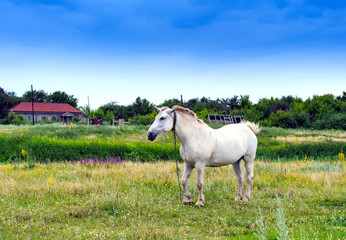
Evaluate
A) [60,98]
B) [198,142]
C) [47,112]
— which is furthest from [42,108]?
[198,142]

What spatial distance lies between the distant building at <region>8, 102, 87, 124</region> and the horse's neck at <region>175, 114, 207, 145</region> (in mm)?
62855

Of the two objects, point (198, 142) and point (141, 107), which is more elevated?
point (141, 107)

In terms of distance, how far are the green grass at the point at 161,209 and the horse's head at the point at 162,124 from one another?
1.72 m

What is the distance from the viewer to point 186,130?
7160 millimetres

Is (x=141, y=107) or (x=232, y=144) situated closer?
(x=232, y=144)

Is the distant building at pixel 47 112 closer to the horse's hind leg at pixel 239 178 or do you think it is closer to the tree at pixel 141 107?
the tree at pixel 141 107

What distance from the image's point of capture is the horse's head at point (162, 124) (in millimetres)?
6730

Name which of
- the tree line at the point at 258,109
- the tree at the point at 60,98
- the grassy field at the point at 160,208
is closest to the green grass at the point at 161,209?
the grassy field at the point at 160,208

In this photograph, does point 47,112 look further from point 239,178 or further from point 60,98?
point 239,178

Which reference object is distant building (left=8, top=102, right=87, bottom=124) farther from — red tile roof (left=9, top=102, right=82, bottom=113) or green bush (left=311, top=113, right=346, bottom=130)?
green bush (left=311, top=113, right=346, bottom=130)

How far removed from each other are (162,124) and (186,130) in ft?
2.27

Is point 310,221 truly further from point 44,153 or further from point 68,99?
point 68,99

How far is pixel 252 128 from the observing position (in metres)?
8.59

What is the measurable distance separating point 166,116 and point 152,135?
60 cm
